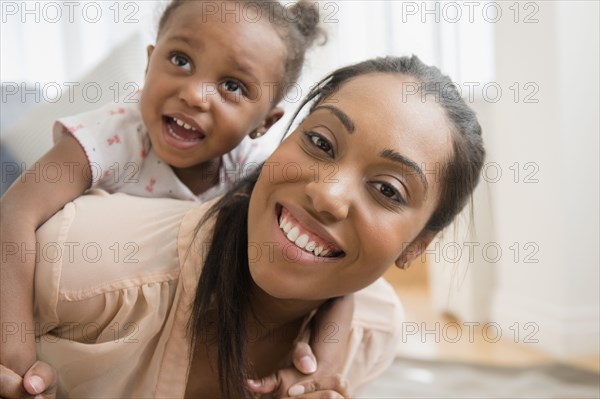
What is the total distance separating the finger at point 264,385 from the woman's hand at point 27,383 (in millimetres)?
282

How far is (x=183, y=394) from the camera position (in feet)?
3.36

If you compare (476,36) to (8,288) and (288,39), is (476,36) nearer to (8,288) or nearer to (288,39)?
(288,39)

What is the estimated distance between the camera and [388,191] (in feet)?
3.00

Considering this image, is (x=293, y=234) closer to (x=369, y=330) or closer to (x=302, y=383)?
(x=302, y=383)

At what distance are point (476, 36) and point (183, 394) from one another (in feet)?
6.17

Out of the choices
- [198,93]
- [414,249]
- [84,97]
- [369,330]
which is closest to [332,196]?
[414,249]

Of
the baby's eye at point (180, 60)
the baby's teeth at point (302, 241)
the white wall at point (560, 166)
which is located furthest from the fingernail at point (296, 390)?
the white wall at point (560, 166)

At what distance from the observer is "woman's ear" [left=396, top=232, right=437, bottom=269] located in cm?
105

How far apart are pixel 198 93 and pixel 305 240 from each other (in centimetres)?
37

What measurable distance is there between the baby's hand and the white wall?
4.30ft

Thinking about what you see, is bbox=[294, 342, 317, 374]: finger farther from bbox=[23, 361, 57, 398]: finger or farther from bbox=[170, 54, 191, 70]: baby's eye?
bbox=[170, 54, 191, 70]: baby's eye

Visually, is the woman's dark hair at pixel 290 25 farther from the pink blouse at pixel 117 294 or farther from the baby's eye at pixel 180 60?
the pink blouse at pixel 117 294

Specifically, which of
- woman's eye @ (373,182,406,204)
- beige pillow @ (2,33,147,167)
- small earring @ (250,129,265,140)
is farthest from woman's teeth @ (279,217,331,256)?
beige pillow @ (2,33,147,167)

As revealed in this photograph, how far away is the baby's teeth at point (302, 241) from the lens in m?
0.90
